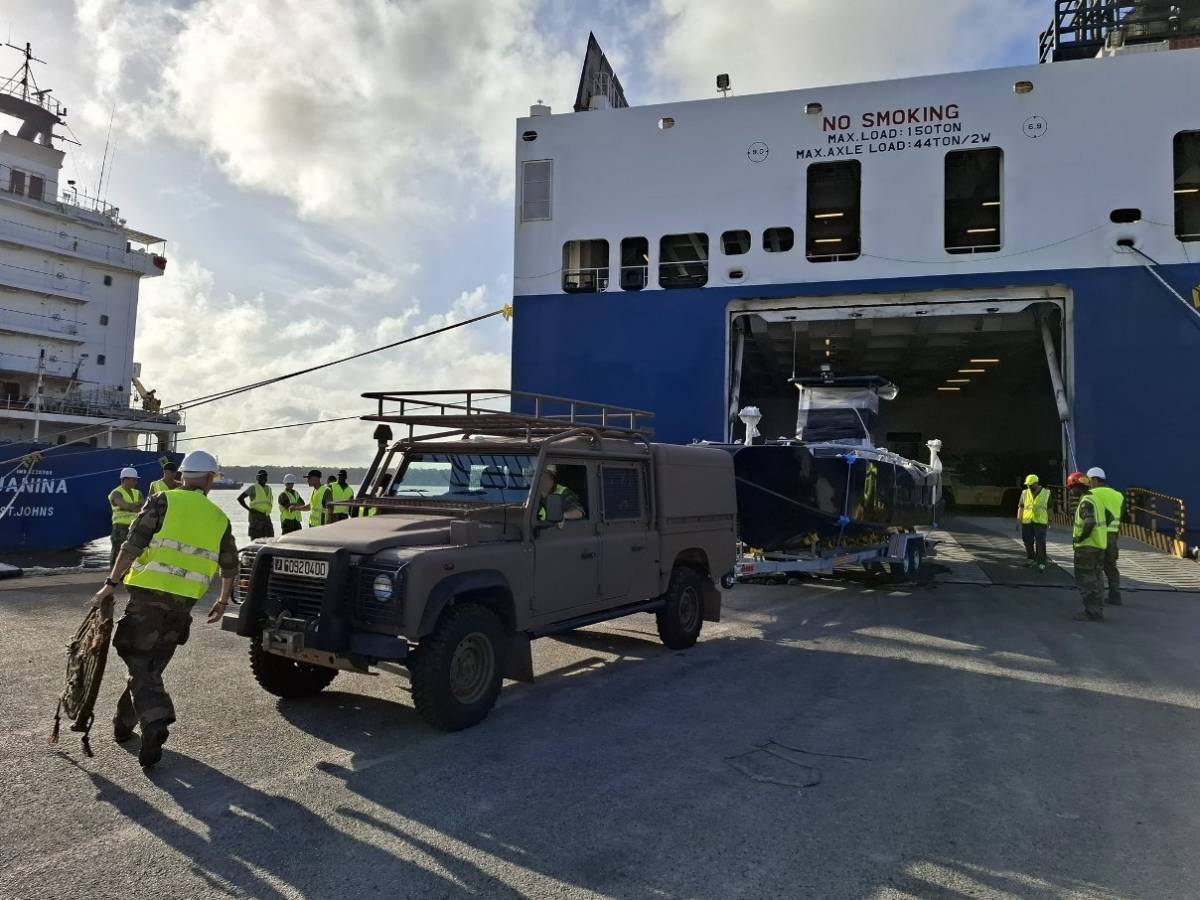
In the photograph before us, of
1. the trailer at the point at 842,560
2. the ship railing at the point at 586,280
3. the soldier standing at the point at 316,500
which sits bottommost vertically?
the trailer at the point at 842,560

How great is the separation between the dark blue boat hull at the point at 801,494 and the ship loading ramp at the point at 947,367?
279 centimetres

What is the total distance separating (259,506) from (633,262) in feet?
39.5

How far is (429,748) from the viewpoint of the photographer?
4461 millimetres

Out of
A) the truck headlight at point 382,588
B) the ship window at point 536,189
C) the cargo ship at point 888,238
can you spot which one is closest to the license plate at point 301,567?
the truck headlight at point 382,588

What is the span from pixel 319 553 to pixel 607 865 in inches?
102

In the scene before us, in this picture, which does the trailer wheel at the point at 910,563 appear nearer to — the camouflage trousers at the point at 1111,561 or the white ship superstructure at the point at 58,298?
the camouflage trousers at the point at 1111,561

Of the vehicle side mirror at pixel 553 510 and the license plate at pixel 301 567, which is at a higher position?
the vehicle side mirror at pixel 553 510

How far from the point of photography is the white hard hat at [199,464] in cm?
457

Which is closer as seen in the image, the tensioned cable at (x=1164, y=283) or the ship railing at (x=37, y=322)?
the tensioned cable at (x=1164, y=283)

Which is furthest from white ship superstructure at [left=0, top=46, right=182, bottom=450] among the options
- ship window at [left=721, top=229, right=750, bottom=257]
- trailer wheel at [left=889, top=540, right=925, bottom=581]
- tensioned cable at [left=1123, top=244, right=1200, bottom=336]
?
tensioned cable at [left=1123, top=244, right=1200, bottom=336]

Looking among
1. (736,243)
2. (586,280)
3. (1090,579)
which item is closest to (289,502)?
(1090,579)

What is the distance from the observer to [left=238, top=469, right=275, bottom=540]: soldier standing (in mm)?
10859

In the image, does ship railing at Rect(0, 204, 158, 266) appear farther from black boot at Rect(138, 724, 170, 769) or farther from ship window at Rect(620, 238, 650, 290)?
black boot at Rect(138, 724, 170, 769)

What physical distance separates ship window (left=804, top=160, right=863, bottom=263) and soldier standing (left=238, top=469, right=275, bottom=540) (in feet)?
45.7
